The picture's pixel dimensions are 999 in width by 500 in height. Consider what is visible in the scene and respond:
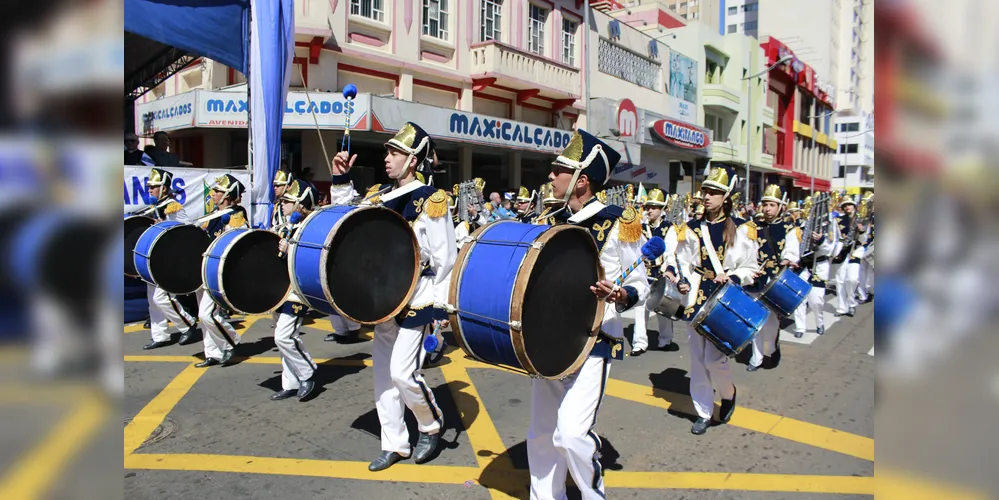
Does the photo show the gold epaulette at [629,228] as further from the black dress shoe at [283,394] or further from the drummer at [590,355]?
the black dress shoe at [283,394]

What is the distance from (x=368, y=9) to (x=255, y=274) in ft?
44.0

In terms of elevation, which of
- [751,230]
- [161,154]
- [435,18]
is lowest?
[751,230]

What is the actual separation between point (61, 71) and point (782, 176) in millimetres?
50818

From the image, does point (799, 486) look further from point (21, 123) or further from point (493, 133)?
point (493, 133)

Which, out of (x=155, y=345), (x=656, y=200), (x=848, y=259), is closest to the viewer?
(x=155, y=345)

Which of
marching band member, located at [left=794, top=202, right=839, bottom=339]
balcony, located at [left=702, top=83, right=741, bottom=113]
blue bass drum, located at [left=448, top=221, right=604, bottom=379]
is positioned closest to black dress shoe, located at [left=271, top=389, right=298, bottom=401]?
blue bass drum, located at [left=448, top=221, right=604, bottom=379]

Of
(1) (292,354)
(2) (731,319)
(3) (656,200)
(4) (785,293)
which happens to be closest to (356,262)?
(1) (292,354)

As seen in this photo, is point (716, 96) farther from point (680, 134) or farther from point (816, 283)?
point (816, 283)

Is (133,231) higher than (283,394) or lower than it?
higher

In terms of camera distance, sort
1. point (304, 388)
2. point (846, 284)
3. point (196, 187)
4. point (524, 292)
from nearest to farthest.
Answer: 1. point (524, 292)
2. point (304, 388)
3. point (196, 187)
4. point (846, 284)

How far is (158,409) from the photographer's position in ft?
17.3

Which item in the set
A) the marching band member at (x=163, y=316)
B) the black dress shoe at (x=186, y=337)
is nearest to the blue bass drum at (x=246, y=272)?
the marching band member at (x=163, y=316)

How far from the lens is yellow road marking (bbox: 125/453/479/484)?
405cm

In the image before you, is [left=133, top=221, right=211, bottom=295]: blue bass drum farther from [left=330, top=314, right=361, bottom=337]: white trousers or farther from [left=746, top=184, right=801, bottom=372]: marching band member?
[left=746, top=184, right=801, bottom=372]: marching band member
